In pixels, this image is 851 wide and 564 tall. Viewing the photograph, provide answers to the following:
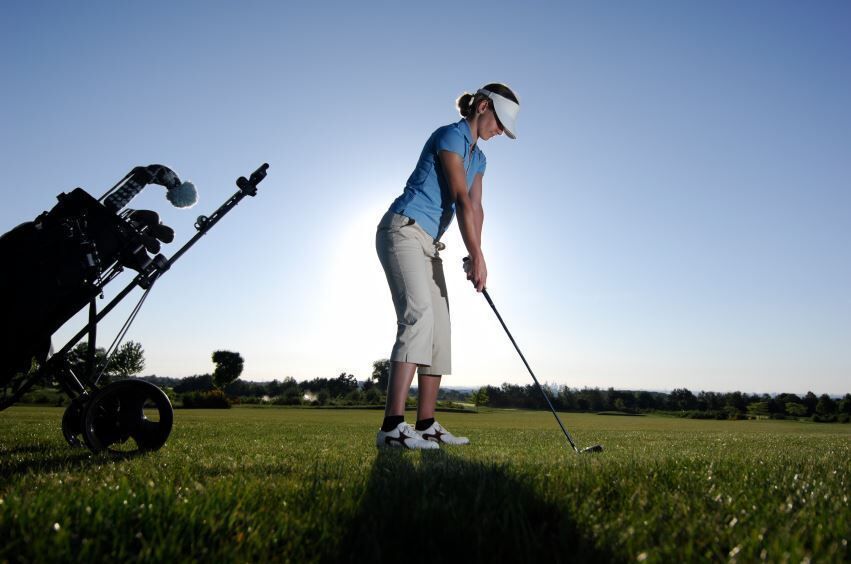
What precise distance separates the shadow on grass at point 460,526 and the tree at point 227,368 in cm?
10307

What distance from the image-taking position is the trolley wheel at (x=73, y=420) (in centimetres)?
419

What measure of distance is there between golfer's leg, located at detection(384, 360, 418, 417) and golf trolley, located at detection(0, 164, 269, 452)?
181 cm

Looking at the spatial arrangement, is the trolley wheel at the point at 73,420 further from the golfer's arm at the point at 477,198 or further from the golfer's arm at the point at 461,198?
the golfer's arm at the point at 477,198

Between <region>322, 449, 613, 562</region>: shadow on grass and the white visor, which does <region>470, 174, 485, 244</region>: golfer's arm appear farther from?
<region>322, 449, 613, 562</region>: shadow on grass

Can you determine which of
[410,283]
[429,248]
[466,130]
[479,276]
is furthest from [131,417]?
[466,130]

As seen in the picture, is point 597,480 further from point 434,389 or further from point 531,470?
point 434,389

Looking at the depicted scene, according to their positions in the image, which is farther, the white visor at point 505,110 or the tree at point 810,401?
the tree at point 810,401

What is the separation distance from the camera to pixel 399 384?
15.9ft

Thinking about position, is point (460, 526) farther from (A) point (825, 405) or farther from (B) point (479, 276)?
(A) point (825, 405)

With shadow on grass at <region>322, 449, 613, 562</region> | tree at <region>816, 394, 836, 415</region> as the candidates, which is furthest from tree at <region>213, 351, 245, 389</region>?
shadow on grass at <region>322, 449, 613, 562</region>

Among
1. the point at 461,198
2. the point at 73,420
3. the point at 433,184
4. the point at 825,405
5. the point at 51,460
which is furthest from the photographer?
the point at 825,405

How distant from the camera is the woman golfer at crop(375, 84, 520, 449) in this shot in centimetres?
485

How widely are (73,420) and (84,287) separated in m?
1.33

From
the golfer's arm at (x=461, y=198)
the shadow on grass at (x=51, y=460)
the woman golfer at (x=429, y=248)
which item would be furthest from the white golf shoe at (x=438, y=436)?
the shadow on grass at (x=51, y=460)
